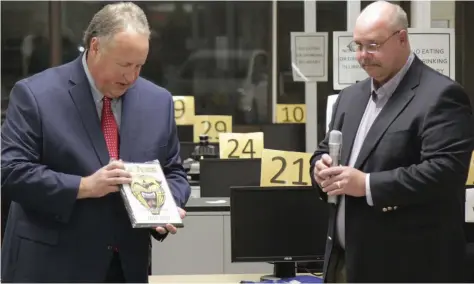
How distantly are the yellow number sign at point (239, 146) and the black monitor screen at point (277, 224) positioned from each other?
2005 millimetres

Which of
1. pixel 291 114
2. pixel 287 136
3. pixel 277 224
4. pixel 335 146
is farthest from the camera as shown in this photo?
pixel 291 114

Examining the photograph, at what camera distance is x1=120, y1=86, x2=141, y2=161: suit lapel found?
92.7 inches

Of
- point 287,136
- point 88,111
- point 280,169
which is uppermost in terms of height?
point 88,111

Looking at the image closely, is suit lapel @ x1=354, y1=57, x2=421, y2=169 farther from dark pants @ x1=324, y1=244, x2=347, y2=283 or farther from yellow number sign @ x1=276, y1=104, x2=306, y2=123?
yellow number sign @ x1=276, y1=104, x2=306, y2=123

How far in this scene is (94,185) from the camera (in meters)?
2.21

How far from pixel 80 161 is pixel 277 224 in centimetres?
117

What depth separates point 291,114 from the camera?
860 cm

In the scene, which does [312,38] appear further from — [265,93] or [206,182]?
[265,93]

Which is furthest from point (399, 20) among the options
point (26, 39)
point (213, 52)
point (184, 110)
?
point (26, 39)

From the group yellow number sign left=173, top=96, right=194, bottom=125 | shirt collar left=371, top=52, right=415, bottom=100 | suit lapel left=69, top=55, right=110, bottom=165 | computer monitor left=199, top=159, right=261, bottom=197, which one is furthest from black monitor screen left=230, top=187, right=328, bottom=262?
yellow number sign left=173, top=96, right=194, bottom=125

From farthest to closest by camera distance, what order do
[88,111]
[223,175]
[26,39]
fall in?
[26,39] < [223,175] < [88,111]

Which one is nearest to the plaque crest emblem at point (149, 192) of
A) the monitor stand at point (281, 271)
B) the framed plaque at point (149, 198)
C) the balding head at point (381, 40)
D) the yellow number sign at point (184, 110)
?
the framed plaque at point (149, 198)

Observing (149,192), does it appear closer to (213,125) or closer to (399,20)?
(399,20)

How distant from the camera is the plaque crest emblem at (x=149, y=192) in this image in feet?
7.39
